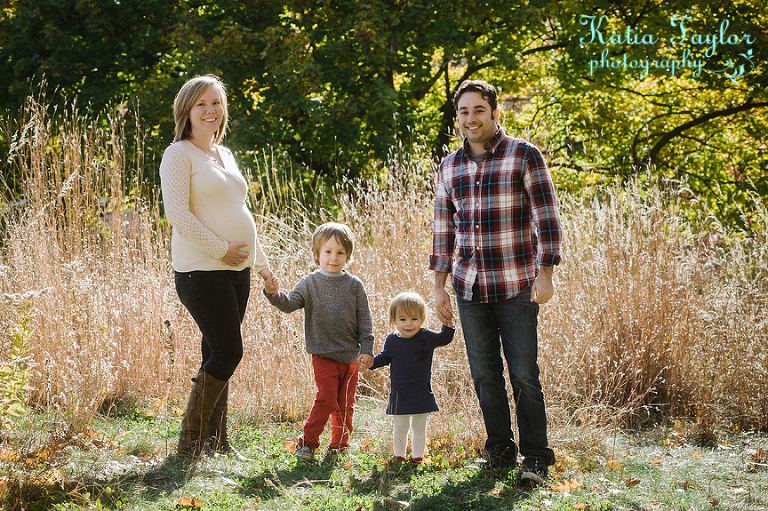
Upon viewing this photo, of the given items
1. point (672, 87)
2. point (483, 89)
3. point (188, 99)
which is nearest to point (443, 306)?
point (483, 89)

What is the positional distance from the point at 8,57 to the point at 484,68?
26.6 ft

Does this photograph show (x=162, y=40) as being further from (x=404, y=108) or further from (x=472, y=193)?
(x=472, y=193)

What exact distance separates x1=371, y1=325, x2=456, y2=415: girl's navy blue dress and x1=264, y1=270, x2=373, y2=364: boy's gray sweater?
5.2 inches

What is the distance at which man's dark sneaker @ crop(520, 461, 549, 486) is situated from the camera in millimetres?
2986

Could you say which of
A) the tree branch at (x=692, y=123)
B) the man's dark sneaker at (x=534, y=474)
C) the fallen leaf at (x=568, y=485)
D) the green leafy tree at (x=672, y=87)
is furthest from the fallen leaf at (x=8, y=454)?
the tree branch at (x=692, y=123)

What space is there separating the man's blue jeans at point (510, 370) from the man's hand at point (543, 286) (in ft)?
0.31

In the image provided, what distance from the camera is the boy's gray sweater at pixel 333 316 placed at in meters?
3.35

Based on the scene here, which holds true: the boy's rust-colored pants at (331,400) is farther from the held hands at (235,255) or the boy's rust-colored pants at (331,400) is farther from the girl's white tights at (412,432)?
the held hands at (235,255)

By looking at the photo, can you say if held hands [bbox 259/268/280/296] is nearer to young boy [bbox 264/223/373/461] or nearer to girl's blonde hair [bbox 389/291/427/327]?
young boy [bbox 264/223/373/461]

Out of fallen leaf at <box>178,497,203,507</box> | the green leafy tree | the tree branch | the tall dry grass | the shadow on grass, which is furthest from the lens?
the tree branch

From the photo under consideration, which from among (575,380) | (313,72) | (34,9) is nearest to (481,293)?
(575,380)

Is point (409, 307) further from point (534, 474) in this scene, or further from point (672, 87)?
point (672, 87)

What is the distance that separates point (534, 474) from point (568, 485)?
0.59 feet

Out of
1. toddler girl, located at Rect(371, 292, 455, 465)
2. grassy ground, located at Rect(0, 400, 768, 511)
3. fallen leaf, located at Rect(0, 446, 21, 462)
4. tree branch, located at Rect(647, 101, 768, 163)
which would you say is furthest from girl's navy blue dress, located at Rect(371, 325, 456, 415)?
tree branch, located at Rect(647, 101, 768, 163)
